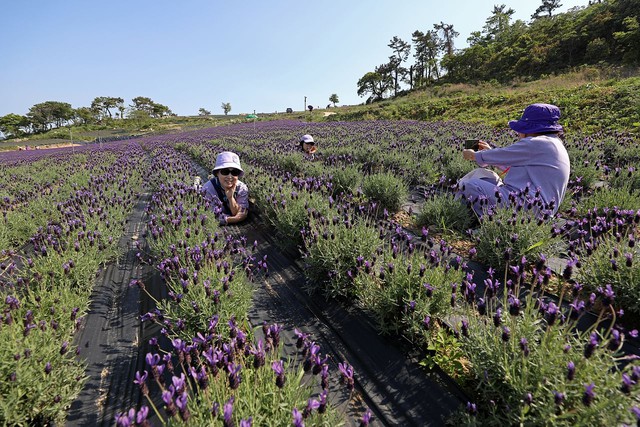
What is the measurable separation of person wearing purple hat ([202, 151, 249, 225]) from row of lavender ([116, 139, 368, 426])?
0.74m

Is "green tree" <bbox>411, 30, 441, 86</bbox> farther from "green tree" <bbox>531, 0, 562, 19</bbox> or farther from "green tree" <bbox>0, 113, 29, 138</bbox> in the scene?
"green tree" <bbox>0, 113, 29, 138</bbox>

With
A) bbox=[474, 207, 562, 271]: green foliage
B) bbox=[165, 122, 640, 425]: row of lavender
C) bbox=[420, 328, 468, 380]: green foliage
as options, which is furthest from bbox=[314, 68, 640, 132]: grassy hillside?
bbox=[420, 328, 468, 380]: green foliage

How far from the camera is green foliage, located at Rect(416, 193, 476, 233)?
12.6 ft

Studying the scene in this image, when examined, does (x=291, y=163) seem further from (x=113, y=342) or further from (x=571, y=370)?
(x=571, y=370)

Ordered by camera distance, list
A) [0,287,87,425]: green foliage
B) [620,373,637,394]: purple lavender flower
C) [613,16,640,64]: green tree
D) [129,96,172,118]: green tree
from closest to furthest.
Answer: [620,373,637,394]: purple lavender flower → [0,287,87,425]: green foliage → [613,16,640,64]: green tree → [129,96,172,118]: green tree

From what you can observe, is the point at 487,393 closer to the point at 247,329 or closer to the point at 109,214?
the point at 247,329

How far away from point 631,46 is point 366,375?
117ft

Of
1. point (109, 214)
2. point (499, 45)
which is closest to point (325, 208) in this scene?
point (109, 214)

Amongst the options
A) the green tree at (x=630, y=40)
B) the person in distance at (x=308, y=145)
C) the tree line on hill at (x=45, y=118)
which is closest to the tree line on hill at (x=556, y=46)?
the green tree at (x=630, y=40)

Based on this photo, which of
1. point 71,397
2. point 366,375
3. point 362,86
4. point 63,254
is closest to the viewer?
point 71,397

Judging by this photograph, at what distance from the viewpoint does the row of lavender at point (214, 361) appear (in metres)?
1.29

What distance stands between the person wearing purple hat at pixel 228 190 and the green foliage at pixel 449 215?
2.54 m

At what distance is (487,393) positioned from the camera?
5.16ft

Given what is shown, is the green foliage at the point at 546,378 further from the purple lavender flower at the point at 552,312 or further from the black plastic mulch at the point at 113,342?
the black plastic mulch at the point at 113,342
